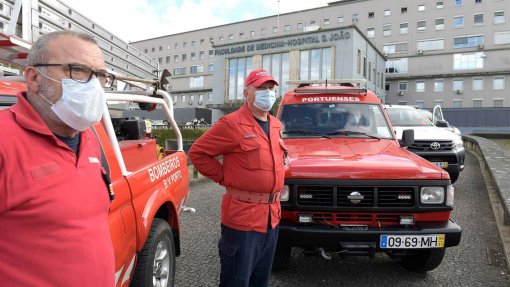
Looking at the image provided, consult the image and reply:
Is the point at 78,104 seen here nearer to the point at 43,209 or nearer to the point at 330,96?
the point at 43,209

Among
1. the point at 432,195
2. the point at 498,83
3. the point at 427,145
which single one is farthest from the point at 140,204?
the point at 498,83

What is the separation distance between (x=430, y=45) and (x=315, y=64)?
2688 cm

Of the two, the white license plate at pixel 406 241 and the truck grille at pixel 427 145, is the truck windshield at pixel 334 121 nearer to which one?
the white license plate at pixel 406 241

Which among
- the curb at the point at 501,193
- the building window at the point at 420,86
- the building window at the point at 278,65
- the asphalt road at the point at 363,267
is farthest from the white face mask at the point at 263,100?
the building window at the point at 420,86

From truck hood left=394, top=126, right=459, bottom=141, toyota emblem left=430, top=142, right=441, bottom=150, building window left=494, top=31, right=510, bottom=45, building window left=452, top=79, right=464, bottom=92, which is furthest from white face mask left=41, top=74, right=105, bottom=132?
building window left=494, top=31, right=510, bottom=45

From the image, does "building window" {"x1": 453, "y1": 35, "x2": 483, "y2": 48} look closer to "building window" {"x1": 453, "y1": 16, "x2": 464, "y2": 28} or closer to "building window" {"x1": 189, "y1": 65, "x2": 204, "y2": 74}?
"building window" {"x1": 453, "y1": 16, "x2": 464, "y2": 28}

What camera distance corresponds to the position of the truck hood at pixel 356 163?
147 inches

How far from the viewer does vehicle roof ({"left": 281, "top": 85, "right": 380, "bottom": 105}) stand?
18.3 ft

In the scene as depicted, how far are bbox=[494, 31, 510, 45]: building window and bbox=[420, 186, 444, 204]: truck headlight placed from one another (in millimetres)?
62622

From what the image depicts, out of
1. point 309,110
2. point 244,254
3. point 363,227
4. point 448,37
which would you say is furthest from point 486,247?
point 448,37

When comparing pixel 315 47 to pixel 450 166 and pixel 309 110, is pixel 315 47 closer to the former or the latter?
pixel 450 166

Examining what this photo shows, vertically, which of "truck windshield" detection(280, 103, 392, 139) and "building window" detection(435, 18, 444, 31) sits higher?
"building window" detection(435, 18, 444, 31)

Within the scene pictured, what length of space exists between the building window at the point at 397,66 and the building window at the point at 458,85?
7.08m

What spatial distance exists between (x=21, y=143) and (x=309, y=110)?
14.5 ft
